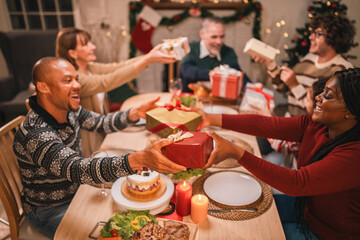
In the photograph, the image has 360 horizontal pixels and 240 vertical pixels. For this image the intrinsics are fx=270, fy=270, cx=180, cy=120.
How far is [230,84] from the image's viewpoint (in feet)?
7.46

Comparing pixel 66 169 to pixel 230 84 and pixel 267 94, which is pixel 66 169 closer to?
pixel 230 84

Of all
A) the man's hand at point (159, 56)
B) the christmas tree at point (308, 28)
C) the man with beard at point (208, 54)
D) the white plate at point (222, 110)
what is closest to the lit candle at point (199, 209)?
the white plate at point (222, 110)

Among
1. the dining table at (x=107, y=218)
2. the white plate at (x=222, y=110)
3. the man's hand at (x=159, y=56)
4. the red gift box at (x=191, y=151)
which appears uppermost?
A: the man's hand at (x=159, y=56)

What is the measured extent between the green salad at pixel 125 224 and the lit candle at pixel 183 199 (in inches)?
6.3

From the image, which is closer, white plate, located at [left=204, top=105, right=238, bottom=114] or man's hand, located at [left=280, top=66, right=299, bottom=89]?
white plate, located at [left=204, top=105, right=238, bottom=114]

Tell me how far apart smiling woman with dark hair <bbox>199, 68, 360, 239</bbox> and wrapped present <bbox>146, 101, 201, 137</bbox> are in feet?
1.00

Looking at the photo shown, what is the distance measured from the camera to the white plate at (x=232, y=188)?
1250mm

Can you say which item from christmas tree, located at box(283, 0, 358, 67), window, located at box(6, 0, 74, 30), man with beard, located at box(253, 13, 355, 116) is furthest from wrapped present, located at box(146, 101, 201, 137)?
window, located at box(6, 0, 74, 30)

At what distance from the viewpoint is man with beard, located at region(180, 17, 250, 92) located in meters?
3.01

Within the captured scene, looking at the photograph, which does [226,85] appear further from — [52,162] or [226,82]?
[52,162]

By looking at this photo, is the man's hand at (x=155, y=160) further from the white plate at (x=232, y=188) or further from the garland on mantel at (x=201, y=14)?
the garland on mantel at (x=201, y=14)

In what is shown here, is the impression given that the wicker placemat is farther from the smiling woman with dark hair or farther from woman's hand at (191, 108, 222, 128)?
woman's hand at (191, 108, 222, 128)

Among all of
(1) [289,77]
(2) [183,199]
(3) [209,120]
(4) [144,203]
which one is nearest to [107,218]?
(4) [144,203]

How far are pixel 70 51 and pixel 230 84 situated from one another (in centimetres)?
139
